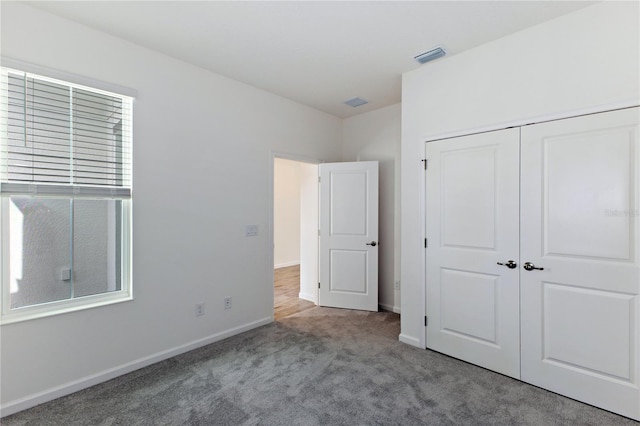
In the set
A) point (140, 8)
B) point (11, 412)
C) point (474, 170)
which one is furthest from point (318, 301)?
point (140, 8)

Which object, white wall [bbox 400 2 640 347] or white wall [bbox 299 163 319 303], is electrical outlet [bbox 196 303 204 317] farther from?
white wall [bbox 400 2 640 347]

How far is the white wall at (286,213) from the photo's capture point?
7.30 meters

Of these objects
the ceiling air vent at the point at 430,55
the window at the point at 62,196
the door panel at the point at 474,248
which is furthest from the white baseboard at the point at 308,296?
the ceiling air vent at the point at 430,55

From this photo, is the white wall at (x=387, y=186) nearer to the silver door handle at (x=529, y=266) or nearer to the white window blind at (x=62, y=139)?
the silver door handle at (x=529, y=266)

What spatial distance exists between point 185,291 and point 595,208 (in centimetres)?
346

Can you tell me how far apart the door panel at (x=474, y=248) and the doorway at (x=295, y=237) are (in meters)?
1.93

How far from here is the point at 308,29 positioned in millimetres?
2357

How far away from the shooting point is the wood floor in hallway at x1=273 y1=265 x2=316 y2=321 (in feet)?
13.6

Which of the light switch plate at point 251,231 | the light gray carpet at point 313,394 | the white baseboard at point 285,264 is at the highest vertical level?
the light switch plate at point 251,231

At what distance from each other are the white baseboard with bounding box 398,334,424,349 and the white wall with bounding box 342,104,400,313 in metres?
0.95

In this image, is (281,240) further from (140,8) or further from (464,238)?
(140,8)

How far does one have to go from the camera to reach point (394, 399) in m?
2.17

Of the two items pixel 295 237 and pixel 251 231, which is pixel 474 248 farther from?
pixel 295 237

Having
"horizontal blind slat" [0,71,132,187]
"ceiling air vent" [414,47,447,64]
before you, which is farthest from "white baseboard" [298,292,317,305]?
"ceiling air vent" [414,47,447,64]
